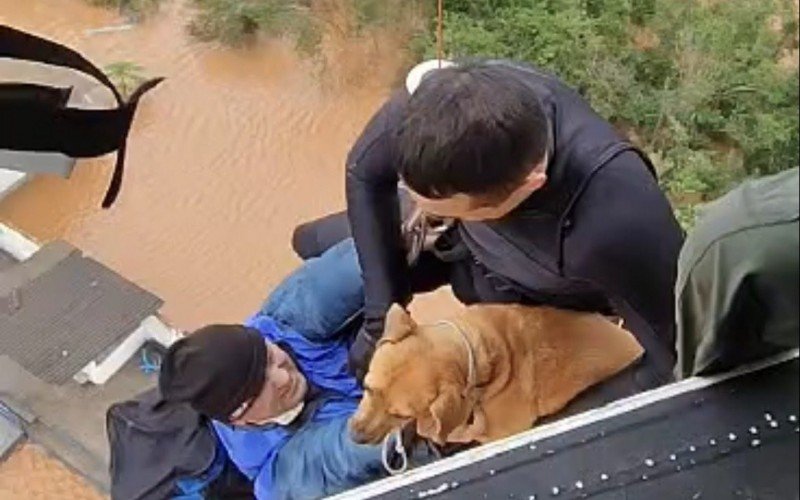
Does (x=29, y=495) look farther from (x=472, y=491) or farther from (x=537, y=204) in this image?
(x=472, y=491)

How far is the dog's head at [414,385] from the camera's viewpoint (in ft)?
4.72

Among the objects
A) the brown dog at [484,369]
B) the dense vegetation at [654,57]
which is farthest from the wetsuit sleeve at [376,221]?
the dense vegetation at [654,57]

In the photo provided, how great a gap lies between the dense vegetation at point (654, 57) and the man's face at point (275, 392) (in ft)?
4.82

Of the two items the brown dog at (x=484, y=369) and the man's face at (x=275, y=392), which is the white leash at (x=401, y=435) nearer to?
the brown dog at (x=484, y=369)

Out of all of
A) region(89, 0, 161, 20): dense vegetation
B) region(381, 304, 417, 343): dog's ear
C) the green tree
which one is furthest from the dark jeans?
region(89, 0, 161, 20): dense vegetation

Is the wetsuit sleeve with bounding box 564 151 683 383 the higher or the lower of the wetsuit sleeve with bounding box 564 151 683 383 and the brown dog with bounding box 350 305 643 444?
the higher

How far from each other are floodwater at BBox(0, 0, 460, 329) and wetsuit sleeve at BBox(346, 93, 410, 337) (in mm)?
1263

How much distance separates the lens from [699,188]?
9.87ft

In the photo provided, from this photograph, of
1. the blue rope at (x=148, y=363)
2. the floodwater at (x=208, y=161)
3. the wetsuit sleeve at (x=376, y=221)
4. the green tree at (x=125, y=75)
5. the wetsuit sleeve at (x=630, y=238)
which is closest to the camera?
the wetsuit sleeve at (x=630, y=238)

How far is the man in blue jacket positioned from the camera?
1644mm

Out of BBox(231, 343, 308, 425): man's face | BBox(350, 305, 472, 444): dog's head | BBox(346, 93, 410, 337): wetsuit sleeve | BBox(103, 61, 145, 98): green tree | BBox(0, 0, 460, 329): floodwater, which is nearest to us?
BBox(350, 305, 472, 444): dog's head

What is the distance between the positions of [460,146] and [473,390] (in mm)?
292

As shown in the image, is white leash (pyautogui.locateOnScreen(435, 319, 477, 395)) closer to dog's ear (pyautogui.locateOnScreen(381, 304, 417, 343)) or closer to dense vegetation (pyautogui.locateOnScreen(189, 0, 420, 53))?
dog's ear (pyautogui.locateOnScreen(381, 304, 417, 343))

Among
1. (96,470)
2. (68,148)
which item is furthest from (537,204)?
(96,470)
